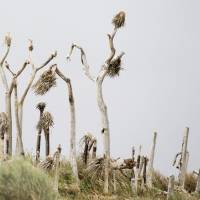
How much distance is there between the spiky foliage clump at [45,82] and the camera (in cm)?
2362

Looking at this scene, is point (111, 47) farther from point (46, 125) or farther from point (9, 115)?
point (9, 115)

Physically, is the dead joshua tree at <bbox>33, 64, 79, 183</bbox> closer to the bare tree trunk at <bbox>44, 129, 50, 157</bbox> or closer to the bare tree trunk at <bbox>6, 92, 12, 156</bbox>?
the bare tree trunk at <bbox>44, 129, 50, 157</bbox>

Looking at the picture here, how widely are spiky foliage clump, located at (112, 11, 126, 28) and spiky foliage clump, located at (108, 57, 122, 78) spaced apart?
109cm

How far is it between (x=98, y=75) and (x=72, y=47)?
113 centimetres

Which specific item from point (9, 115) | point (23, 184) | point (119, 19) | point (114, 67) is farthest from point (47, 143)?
point (23, 184)

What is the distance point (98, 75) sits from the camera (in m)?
25.0

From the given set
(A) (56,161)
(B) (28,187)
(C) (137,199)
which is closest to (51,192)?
(B) (28,187)

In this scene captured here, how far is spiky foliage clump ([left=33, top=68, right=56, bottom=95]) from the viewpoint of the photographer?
23625mm

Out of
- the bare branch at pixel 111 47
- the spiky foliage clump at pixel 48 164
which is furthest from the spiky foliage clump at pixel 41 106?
the bare branch at pixel 111 47

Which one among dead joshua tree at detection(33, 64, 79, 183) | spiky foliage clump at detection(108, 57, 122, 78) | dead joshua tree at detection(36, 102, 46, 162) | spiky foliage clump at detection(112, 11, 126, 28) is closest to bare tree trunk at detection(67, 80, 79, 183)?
dead joshua tree at detection(33, 64, 79, 183)

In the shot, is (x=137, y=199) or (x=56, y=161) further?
(x=137, y=199)

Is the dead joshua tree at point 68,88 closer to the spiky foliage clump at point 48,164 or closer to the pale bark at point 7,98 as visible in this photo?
the spiky foliage clump at point 48,164

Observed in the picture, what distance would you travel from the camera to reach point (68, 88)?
24.2 meters

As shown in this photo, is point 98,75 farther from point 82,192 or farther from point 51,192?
point 51,192
